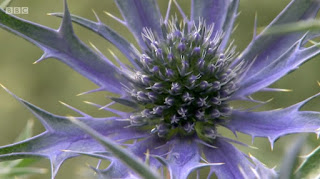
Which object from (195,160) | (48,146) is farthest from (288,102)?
(48,146)

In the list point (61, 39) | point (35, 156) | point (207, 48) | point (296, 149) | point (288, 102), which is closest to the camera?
point (296, 149)

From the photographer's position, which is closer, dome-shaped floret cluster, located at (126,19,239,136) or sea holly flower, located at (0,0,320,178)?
sea holly flower, located at (0,0,320,178)

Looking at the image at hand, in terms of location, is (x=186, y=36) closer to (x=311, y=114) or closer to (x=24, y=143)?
(x=311, y=114)

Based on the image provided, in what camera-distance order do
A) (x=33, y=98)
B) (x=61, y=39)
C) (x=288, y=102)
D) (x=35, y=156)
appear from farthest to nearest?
(x=33, y=98)
(x=288, y=102)
(x=61, y=39)
(x=35, y=156)

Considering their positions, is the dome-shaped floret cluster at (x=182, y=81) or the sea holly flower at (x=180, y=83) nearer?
the sea holly flower at (x=180, y=83)
